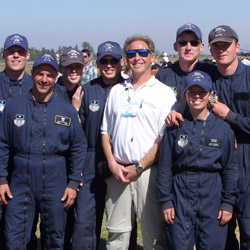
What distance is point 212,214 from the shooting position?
3730mm

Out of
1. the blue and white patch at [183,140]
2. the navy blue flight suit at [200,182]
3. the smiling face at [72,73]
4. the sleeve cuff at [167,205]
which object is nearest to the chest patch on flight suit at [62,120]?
the smiling face at [72,73]

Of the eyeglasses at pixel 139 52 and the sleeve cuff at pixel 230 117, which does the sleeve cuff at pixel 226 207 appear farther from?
the eyeglasses at pixel 139 52

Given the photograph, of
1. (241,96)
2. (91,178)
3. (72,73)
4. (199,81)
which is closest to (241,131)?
(241,96)

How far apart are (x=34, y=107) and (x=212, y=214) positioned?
2030mm

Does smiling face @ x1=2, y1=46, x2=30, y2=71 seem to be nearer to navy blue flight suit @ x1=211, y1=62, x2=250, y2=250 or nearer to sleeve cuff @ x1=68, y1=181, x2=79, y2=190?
sleeve cuff @ x1=68, y1=181, x2=79, y2=190

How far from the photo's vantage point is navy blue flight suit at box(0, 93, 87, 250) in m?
3.96

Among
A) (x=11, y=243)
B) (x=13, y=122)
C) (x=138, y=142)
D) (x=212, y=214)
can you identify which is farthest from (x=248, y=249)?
(x=13, y=122)

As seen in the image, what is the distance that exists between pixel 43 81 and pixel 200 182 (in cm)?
183

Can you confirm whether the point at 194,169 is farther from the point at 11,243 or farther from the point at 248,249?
the point at 11,243

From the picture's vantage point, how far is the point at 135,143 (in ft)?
13.1

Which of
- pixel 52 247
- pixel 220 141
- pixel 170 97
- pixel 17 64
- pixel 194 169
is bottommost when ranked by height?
pixel 52 247

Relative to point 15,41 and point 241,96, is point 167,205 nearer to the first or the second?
point 241,96

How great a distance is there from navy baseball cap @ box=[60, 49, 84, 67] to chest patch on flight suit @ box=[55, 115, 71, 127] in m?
0.79

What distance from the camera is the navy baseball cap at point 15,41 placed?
460 cm
